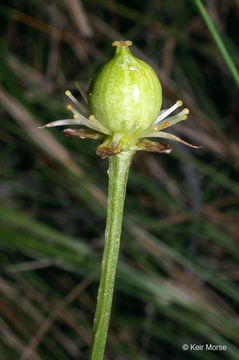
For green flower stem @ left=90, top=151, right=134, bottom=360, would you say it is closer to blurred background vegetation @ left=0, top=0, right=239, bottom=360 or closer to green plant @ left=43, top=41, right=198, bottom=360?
green plant @ left=43, top=41, right=198, bottom=360

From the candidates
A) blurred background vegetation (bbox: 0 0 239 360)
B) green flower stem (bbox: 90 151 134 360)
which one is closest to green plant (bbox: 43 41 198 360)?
green flower stem (bbox: 90 151 134 360)

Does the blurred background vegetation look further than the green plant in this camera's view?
Yes

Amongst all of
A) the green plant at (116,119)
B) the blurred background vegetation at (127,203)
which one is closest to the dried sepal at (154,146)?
the green plant at (116,119)

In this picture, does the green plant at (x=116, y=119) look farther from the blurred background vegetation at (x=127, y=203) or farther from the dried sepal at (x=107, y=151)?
the blurred background vegetation at (x=127, y=203)

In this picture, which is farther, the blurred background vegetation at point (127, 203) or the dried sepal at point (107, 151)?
the blurred background vegetation at point (127, 203)

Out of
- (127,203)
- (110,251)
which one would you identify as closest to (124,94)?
(110,251)

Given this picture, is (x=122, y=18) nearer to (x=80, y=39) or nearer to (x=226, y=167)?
(x=80, y=39)
